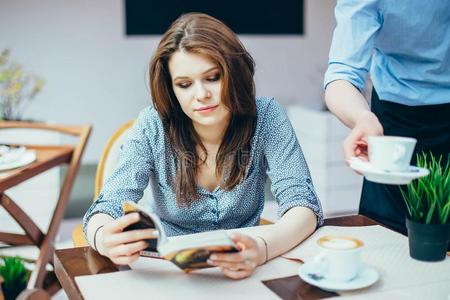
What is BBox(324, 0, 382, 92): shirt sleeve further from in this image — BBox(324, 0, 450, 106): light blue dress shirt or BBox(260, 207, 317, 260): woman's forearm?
BBox(260, 207, 317, 260): woman's forearm

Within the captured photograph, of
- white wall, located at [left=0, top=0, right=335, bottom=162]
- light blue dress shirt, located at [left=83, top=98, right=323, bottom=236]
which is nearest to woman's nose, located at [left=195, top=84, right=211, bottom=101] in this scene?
light blue dress shirt, located at [left=83, top=98, right=323, bottom=236]

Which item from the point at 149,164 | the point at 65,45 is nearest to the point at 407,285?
the point at 149,164

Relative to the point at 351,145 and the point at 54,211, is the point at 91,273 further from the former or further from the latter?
the point at 54,211

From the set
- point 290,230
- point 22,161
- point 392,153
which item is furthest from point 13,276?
point 392,153

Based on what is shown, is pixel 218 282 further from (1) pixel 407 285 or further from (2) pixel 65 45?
(2) pixel 65 45

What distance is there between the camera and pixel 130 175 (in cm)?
149

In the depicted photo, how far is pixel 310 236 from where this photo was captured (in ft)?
4.49

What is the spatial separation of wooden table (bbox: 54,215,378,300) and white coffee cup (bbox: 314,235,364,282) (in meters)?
0.03

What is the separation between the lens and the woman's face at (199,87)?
1421 millimetres

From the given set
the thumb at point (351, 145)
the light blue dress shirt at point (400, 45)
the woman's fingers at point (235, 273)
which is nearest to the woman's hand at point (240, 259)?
the woman's fingers at point (235, 273)

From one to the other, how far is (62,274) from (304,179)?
62 cm

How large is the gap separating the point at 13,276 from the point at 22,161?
431 mm

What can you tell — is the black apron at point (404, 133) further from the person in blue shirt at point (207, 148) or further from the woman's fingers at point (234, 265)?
the woman's fingers at point (234, 265)

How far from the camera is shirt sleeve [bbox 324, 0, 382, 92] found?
4.87ft
